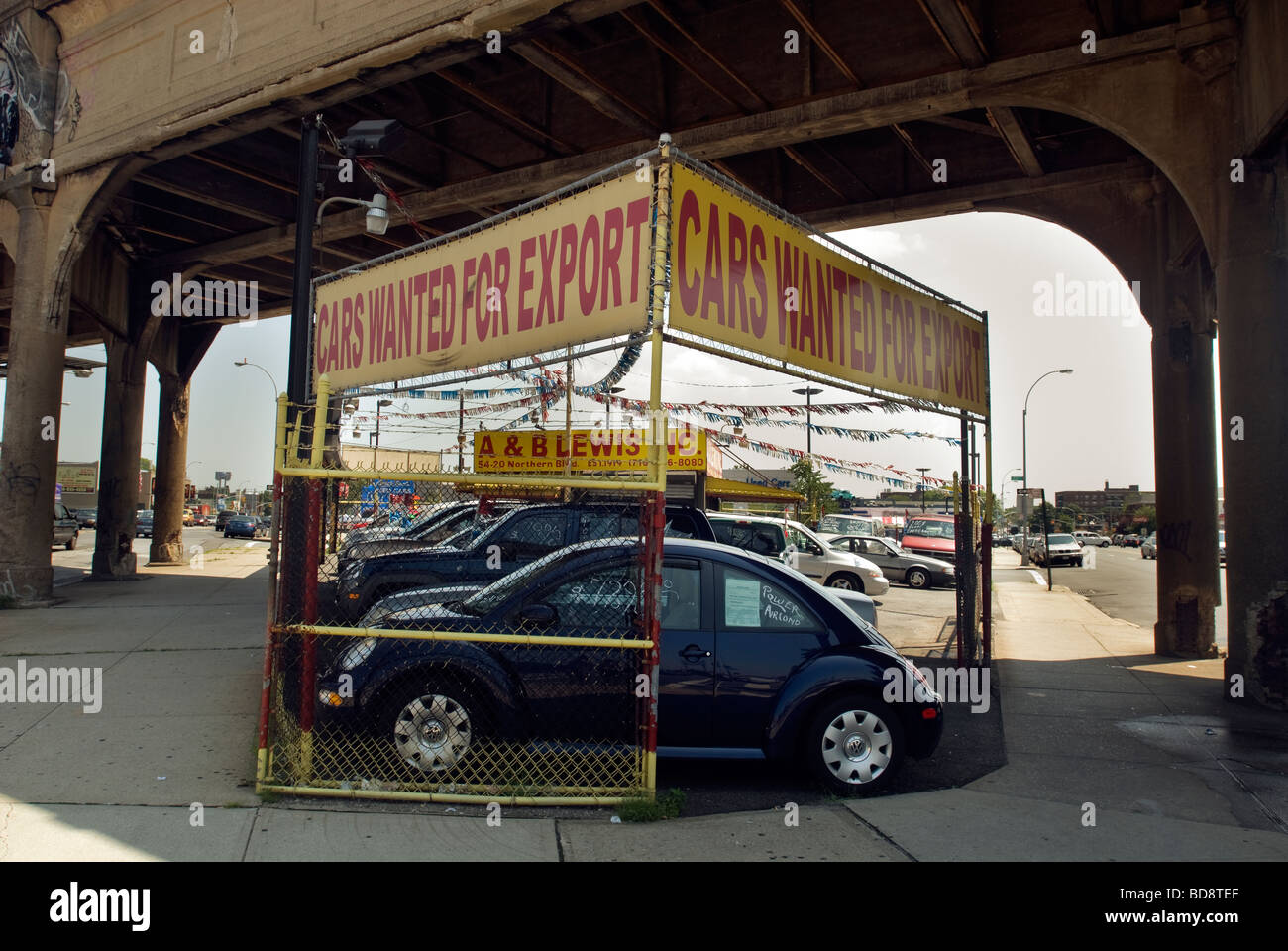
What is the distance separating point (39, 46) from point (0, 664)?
11108 millimetres

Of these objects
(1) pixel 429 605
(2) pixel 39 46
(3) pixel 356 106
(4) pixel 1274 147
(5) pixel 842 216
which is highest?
(2) pixel 39 46

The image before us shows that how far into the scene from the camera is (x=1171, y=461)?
1166 cm

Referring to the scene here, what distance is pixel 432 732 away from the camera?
5.02 meters

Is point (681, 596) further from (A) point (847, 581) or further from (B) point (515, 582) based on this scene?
(A) point (847, 581)

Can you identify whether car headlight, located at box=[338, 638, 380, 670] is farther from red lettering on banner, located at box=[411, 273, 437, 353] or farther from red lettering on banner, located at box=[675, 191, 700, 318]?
red lettering on banner, located at box=[411, 273, 437, 353]

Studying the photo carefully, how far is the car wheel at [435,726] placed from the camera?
5.01m

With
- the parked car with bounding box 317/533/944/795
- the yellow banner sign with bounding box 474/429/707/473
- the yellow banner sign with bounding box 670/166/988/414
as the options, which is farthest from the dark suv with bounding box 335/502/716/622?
the yellow banner sign with bounding box 474/429/707/473

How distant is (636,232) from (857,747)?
336cm

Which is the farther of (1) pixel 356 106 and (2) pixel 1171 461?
(1) pixel 356 106

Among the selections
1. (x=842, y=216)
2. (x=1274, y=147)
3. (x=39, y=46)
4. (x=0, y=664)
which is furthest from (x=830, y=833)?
(x=39, y=46)

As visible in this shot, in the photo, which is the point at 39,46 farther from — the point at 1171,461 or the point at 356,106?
the point at 1171,461

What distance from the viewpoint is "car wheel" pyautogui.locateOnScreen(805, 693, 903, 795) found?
5.21 m

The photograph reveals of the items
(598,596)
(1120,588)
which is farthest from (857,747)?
(1120,588)

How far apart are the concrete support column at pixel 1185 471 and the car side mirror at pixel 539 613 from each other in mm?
9573
